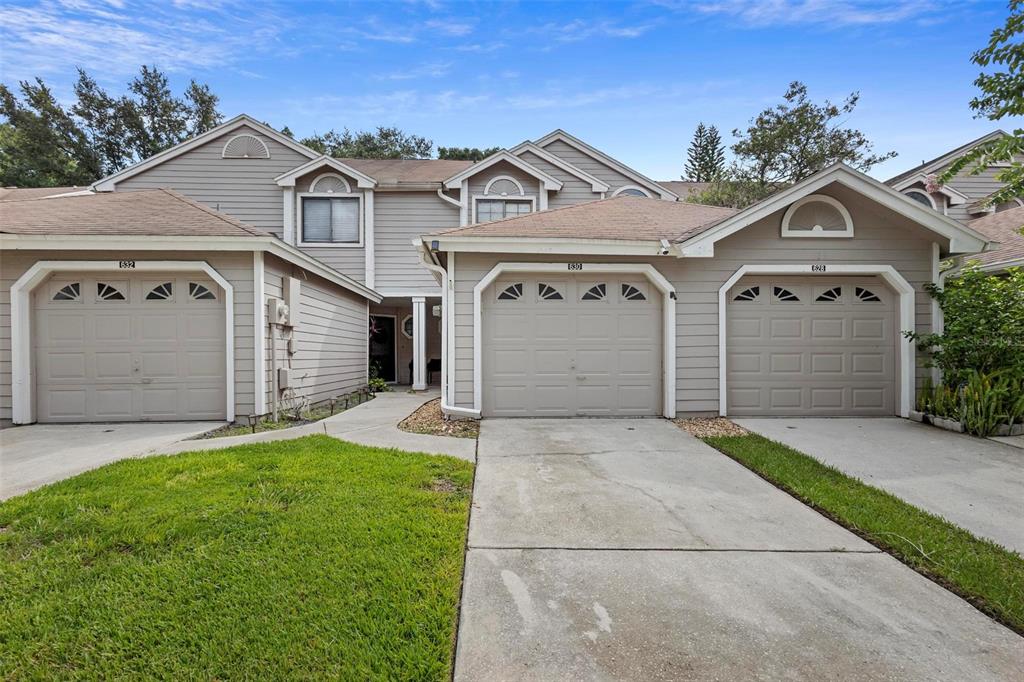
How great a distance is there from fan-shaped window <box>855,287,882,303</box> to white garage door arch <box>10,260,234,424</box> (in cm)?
946

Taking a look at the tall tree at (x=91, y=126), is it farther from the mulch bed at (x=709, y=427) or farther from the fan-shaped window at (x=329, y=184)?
the mulch bed at (x=709, y=427)

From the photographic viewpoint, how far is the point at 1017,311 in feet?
20.4

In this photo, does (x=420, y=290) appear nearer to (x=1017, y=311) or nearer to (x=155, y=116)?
(x=1017, y=311)

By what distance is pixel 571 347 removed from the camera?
718 cm

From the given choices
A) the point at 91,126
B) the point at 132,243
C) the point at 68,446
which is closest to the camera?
the point at 68,446

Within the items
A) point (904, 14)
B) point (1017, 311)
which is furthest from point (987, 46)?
point (1017, 311)

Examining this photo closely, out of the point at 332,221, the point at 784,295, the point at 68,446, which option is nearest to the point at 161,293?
the point at 68,446

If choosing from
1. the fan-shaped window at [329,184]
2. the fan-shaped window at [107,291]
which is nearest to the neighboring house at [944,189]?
the fan-shaped window at [329,184]

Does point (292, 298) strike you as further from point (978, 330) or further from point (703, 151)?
point (703, 151)

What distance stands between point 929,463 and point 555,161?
10578mm

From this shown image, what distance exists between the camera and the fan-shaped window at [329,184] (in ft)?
40.5

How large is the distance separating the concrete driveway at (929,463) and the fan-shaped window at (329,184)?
427 inches

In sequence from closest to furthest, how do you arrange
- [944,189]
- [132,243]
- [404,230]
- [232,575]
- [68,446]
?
[232,575], [68,446], [132,243], [404,230], [944,189]

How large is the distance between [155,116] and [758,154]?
31.0 metres
